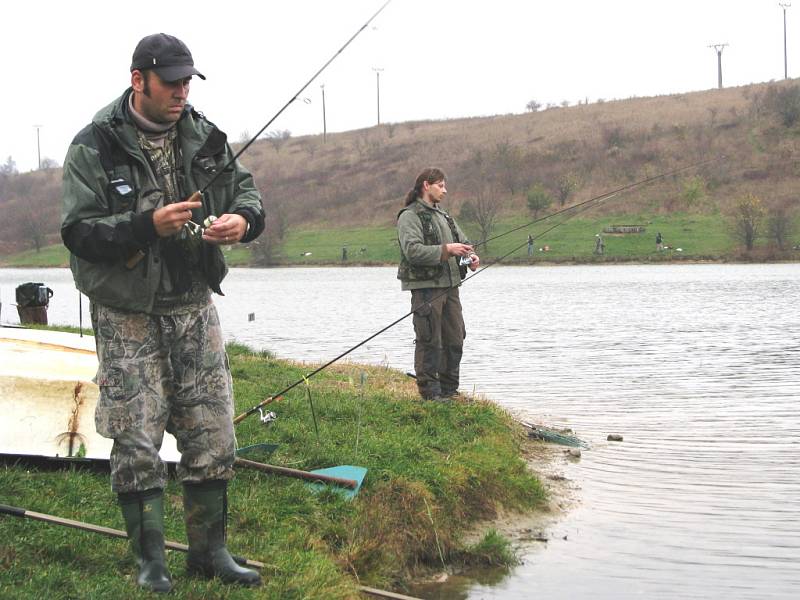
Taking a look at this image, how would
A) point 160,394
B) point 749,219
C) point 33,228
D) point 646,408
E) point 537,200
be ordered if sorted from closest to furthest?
1. point 160,394
2. point 646,408
3. point 749,219
4. point 537,200
5. point 33,228

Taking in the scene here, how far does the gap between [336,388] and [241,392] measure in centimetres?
109

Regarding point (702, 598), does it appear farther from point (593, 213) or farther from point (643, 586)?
point (593, 213)

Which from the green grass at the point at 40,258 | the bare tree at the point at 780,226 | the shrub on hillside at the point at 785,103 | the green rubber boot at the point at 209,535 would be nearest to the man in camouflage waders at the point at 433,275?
the green rubber boot at the point at 209,535

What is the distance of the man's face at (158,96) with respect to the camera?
4145 mm

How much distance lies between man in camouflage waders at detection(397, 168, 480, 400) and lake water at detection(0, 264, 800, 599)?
1.41 m

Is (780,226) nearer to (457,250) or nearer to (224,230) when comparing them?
(457,250)

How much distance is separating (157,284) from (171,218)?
30 cm

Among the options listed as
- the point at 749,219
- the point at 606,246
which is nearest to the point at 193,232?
the point at 749,219

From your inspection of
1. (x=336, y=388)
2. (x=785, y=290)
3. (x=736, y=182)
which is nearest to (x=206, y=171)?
(x=336, y=388)

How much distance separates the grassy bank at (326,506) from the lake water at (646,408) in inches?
18.1

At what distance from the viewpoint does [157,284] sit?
415cm

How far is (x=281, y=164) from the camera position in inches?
4038

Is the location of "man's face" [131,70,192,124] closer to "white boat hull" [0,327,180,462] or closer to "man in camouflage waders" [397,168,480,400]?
"white boat hull" [0,327,180,462]

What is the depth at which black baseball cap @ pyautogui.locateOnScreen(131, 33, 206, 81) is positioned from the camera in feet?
13.4
